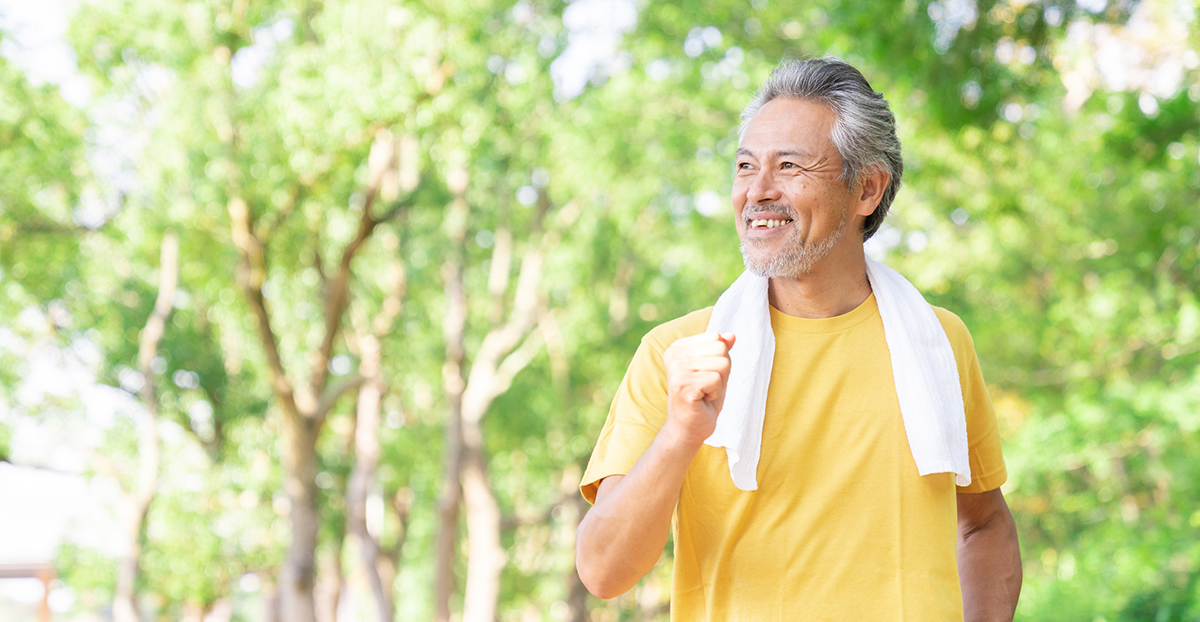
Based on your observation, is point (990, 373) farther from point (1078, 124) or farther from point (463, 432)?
point (463, 432)

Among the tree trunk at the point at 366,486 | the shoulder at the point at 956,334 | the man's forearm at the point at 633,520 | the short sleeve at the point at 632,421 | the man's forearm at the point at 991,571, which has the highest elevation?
the tree trunk at the point at 366,486

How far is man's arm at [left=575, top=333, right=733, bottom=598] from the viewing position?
1.58m

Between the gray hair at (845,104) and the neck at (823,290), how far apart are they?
16cm

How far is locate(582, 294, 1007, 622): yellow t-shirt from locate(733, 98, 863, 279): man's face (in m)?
0.16

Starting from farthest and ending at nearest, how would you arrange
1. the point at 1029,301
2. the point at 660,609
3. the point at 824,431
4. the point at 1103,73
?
the point at 660,609
the point at 1029,301
the point at 1103,73
the point at 824,431

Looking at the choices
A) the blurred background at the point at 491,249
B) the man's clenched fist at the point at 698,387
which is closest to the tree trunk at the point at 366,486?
the blurred background at the point at 491,249

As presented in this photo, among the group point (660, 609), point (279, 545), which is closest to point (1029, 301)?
point (660, 609)

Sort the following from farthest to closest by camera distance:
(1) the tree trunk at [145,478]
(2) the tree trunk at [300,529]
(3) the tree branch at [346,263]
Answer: (1) the tree trunk at [145,478] < (3) the tree branch at [346,263] < (2) the tree trunk at [300,529]

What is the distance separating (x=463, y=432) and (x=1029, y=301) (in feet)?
28.0

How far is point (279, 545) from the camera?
814 inches

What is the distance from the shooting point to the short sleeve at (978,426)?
83.5 inches

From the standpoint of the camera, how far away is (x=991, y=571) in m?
2.12

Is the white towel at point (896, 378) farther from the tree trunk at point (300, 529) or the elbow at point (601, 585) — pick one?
the tree trunk at point (300, 529)

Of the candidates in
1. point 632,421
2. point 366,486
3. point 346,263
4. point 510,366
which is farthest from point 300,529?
point 632,421
